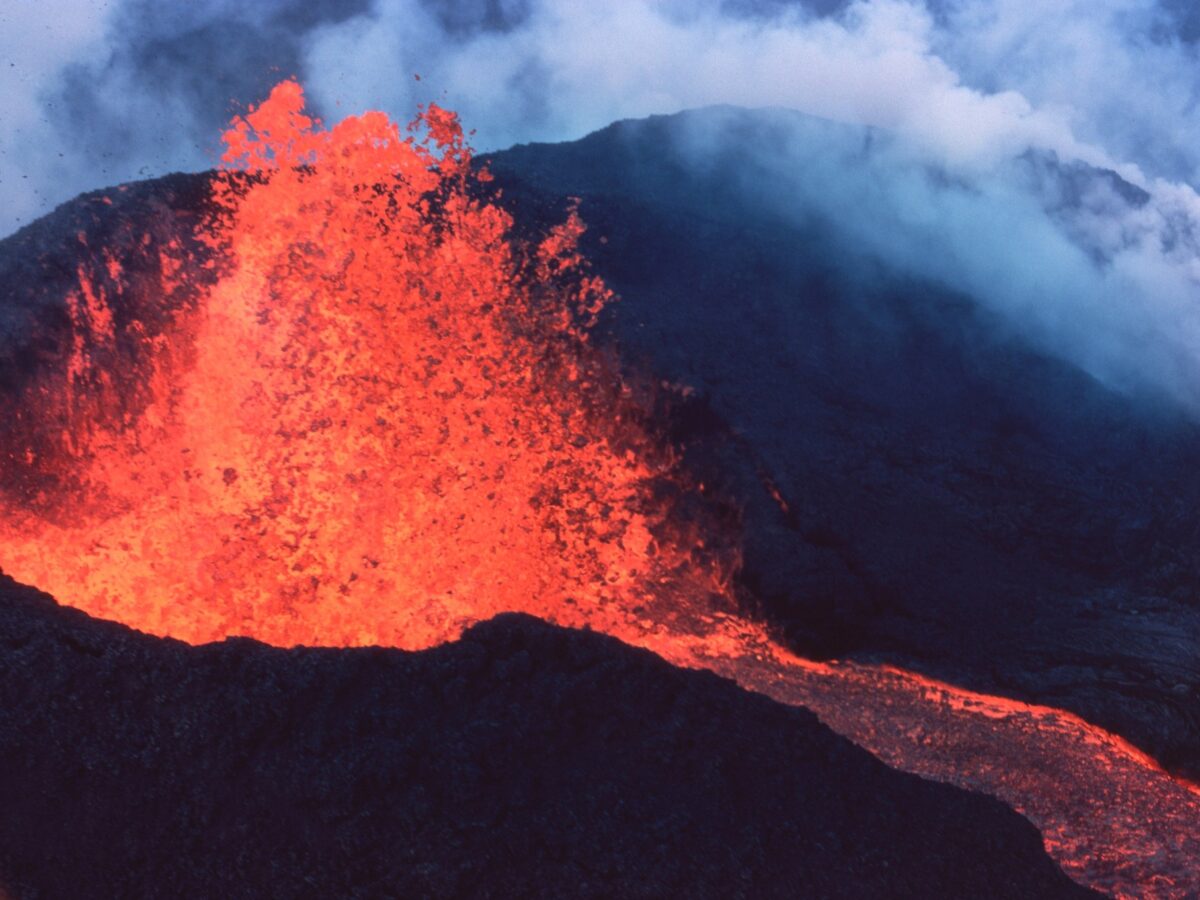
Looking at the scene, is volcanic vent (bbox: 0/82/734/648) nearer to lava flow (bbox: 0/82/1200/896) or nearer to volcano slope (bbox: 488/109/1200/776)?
lava flow (bbox: 0/82/1200/896)

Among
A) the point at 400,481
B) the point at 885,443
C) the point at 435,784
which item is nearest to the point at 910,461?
the point at 885,443

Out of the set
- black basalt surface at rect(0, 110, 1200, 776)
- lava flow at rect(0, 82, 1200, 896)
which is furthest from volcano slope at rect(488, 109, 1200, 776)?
lava flow at rect(0, 82, 1200, 896)

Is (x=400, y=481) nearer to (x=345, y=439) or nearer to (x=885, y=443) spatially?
(x=345, y=439)

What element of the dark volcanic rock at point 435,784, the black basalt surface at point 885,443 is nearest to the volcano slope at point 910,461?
the black basalt surface at point 885,443

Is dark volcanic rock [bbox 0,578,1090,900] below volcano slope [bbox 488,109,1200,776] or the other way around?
below

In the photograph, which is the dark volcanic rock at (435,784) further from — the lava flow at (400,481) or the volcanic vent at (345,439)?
the volcanic vent at (345,439)

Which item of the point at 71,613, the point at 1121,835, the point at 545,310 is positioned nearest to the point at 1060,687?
the point at 1121,835

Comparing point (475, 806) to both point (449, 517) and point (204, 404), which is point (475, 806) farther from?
point (204, 404)
